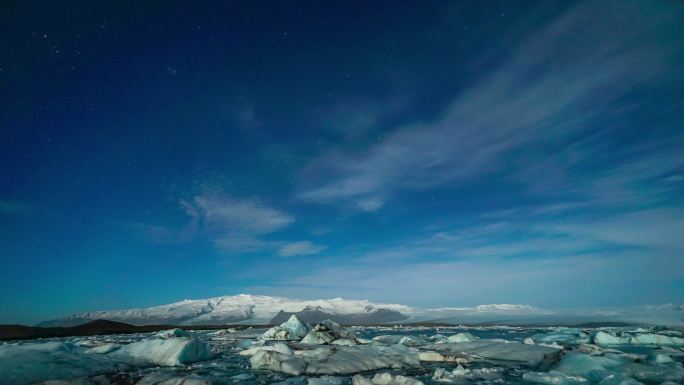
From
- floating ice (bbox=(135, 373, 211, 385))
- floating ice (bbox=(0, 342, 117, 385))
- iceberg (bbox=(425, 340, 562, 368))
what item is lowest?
iceberg (bbox=(425, 340, 562, 368))

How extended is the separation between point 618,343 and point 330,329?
17854mm

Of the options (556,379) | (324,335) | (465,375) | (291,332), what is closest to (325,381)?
(465,375)

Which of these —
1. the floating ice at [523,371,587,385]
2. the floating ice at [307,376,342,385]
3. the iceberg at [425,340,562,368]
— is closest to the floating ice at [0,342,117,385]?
the floating ice at [307,376,342,385]

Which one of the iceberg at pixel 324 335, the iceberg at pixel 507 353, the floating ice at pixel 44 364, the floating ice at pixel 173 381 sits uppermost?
the floating ice at pixel 44 364

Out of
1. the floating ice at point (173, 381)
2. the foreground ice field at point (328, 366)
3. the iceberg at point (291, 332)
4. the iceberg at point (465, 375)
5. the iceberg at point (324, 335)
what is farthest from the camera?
the iceberg at point (291, 332)

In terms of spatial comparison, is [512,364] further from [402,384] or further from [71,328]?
[71,328]

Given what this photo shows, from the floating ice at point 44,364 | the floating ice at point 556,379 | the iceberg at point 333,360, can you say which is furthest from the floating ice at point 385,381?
the floating ice at point 44,364

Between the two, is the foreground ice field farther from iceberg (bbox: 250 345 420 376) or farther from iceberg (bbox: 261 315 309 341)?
iceberg (bbox: 261 315 309 341)

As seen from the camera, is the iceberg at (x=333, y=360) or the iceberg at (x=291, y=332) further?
the iceberg at (x=291, y=332)

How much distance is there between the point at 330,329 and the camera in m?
19.1

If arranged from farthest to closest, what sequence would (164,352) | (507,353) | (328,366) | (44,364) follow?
1. (507,353)
2. (164,352)
3. (328,366)
4. (44,364)

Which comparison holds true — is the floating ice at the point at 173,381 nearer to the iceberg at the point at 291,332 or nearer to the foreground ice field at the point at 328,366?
the foreground ice field at the point at 328,366

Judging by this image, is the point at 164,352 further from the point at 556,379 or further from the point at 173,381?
the point at 556,379

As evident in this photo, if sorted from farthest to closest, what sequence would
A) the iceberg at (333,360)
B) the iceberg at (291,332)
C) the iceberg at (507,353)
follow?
the iceberg at (291,332), the iceberg at (507,353), the iceberg at (333,360)
